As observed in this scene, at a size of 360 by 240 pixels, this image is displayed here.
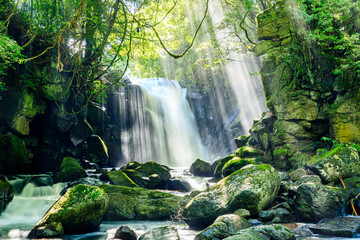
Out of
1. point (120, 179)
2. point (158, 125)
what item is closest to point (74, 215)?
point (120, 179)

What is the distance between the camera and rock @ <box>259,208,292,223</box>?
17.0 ft

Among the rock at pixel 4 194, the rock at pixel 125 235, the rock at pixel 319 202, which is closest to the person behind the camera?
the rock at pixel 125 235

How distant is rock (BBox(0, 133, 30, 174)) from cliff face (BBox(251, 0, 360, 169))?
432 inches

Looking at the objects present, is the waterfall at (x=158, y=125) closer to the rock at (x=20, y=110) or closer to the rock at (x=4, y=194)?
the rock at (x=20, y=110)

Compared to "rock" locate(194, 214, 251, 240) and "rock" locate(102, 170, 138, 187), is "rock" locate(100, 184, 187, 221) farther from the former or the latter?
"rock" locate(194, 214, 251, 240)

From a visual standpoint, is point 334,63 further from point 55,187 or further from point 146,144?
point 146,144

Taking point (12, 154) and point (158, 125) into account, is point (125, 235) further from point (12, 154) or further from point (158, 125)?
point (158, 125)

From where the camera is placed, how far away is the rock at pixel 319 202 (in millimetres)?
5020

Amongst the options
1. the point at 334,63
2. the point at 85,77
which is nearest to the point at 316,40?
the point at 334,63

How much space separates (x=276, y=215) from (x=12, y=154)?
10.3 metres

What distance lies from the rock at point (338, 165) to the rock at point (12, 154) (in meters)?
11.2

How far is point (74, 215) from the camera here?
196 inches

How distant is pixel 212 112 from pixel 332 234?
23992 mm

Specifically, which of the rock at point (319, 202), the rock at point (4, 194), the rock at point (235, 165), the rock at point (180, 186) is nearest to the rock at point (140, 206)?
the rock at point (4, 194)
